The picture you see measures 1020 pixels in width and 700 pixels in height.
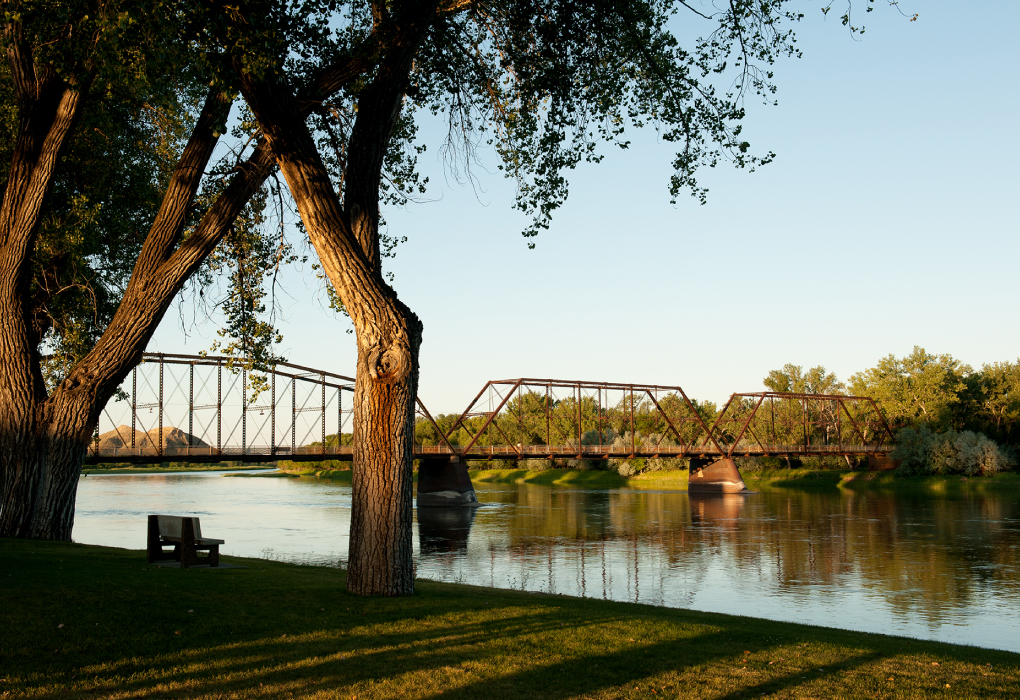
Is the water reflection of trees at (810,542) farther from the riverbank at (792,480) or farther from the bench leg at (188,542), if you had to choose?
the riverbank at (792,480)

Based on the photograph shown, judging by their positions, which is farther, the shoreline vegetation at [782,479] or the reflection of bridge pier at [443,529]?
the shoreline vegetation at [782,479]

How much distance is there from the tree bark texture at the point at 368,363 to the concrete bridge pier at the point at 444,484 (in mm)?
46925

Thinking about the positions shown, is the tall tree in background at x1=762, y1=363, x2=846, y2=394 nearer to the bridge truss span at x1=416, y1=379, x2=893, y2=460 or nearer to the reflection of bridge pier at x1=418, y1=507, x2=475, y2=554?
the bridge truss span at x1=416, y1=379, x2=893, y2=460

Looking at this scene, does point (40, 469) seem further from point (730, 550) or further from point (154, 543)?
point (730, 550)

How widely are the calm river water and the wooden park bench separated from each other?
7474 millimetres

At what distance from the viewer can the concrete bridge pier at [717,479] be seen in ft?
225

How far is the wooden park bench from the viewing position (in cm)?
1341

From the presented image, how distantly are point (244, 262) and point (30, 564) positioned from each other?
6.80m

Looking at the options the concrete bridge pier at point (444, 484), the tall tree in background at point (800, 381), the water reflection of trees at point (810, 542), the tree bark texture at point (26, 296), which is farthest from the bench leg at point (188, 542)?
the tall tree in background at point (800, 381)

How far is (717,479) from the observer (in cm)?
6956

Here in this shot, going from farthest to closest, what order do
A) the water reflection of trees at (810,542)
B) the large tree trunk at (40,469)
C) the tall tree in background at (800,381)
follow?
the tall tree in background at (800,381), the water reflection of trees at (810,542), the large tree trunk at (40,469)

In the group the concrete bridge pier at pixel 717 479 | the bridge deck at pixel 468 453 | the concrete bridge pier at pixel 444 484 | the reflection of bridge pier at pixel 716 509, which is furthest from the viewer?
the concrete bridge pier at pixel 717 479

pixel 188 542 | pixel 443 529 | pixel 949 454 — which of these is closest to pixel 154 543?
pixel 188 542

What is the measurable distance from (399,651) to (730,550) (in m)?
22.4
